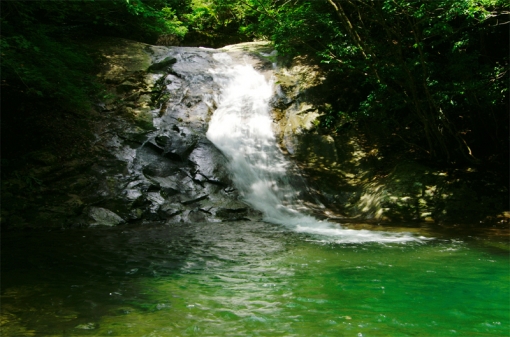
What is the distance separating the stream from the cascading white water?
0.22 meters

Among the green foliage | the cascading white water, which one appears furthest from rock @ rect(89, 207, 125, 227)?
the green foliage

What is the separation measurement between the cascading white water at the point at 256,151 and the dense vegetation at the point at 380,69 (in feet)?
6.49

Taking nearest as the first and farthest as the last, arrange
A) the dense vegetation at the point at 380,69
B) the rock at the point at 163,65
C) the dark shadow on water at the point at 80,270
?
1. the dark shadow on water at the point at 80,270
2. the dense vegetation at the point at 380,69
3. the rock at the point at 163,65

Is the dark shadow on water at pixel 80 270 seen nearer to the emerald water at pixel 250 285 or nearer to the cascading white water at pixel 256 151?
the emerald water at pixel 250 285

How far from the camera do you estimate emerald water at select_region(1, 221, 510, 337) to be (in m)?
3.49

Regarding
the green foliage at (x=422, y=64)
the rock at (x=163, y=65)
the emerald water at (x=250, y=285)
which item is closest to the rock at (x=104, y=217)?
the emerald water at (x=250, y=285)

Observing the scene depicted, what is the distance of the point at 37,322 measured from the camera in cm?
348

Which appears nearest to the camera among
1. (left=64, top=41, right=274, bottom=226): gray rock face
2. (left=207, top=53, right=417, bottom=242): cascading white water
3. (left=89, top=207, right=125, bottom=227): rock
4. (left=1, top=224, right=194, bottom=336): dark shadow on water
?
(left=1, top=224, right=194, bottom=336): dark shadow on water

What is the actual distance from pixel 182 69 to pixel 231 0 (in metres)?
3.23

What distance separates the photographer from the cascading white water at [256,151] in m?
9.03

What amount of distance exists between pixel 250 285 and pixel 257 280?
206 millimetres

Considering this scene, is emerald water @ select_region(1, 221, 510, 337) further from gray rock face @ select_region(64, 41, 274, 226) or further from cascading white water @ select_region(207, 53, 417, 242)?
cascading white water @ select_region(207, 53, 417, 242)

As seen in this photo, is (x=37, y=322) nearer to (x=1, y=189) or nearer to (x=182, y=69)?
(x=1, y=189)

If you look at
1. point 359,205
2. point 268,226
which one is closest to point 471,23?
point 359,205
